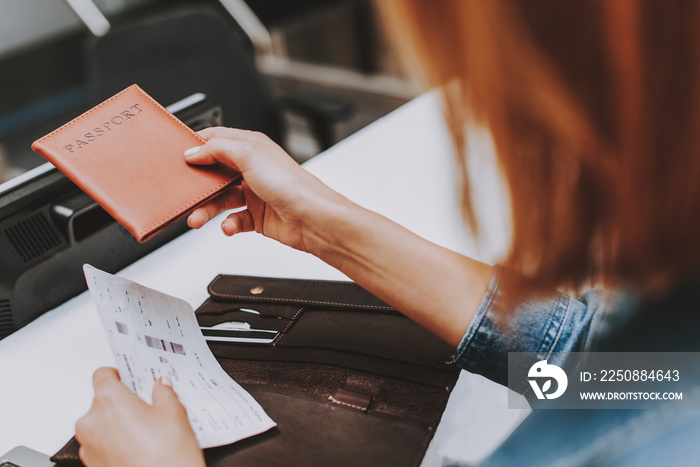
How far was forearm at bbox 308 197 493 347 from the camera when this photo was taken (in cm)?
73

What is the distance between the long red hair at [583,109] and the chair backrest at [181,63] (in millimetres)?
1261

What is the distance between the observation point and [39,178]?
99 centimetres

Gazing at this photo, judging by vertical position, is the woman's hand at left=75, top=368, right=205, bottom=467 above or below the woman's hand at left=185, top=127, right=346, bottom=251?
below

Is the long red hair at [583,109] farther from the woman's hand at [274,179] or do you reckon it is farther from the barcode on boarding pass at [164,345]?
the barcode on boarding pass at [164,345]

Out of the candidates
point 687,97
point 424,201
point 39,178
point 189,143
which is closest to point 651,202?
point 687,97

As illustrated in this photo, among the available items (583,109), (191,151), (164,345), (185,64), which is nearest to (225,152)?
(191,151)

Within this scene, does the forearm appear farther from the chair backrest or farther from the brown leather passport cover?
the chair backrest

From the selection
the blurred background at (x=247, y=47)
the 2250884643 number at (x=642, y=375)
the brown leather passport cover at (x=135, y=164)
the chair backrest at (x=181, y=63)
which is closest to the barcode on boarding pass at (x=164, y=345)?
the brown leather passport cover at (x=135, y=164)

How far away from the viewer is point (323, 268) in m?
1.08

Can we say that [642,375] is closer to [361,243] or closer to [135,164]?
[361,243]

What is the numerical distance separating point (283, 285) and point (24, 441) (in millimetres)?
406

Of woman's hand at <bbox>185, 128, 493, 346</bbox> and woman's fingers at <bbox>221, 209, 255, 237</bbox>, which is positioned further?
woman's fingers at <bbox>221, 209, 255, 237</bbox>

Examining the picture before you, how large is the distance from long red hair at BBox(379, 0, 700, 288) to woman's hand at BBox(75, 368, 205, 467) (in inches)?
15.4

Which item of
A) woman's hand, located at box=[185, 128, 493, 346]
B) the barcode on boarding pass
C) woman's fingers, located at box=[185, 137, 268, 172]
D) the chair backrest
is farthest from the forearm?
the chair backrest
